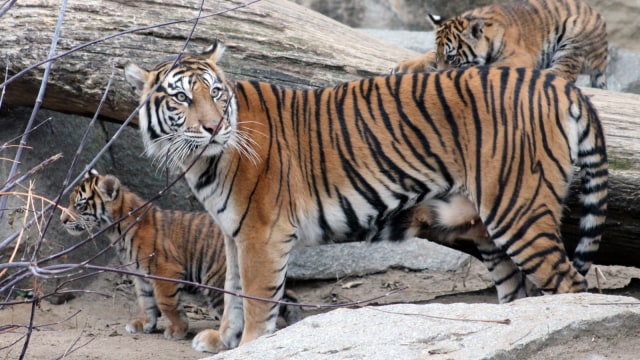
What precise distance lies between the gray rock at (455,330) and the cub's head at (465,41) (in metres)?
3.79

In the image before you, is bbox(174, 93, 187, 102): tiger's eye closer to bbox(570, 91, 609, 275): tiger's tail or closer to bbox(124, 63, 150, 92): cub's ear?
bbox(124, 63, 150, 92): cub's ear

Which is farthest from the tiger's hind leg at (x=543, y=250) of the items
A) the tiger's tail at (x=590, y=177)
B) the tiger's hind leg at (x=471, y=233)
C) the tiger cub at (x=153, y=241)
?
the tiger cub at (x=153, y=241)

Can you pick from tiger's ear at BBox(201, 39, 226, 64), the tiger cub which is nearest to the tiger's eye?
A: tiger's ear at BBox(201, 39, 226, 64)

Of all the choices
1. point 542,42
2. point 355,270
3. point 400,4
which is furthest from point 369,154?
point 400,4

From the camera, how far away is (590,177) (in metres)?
4.96

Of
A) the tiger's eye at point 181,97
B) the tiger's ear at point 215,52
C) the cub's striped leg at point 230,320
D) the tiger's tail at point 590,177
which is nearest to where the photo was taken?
the tiger's tail at point 590,177

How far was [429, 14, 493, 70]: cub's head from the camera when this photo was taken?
7.52 metres

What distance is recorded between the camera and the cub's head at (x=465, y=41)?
296 inches

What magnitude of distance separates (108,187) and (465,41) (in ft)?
10.4

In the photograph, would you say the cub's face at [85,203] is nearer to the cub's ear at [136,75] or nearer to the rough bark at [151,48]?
the rough bark at [151,48]

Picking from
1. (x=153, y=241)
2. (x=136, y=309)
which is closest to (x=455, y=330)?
(x=153, y=241)

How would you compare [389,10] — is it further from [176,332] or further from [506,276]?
[506,276]

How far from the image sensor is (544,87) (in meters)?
4.95

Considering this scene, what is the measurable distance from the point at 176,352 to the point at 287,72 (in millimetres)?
1997
